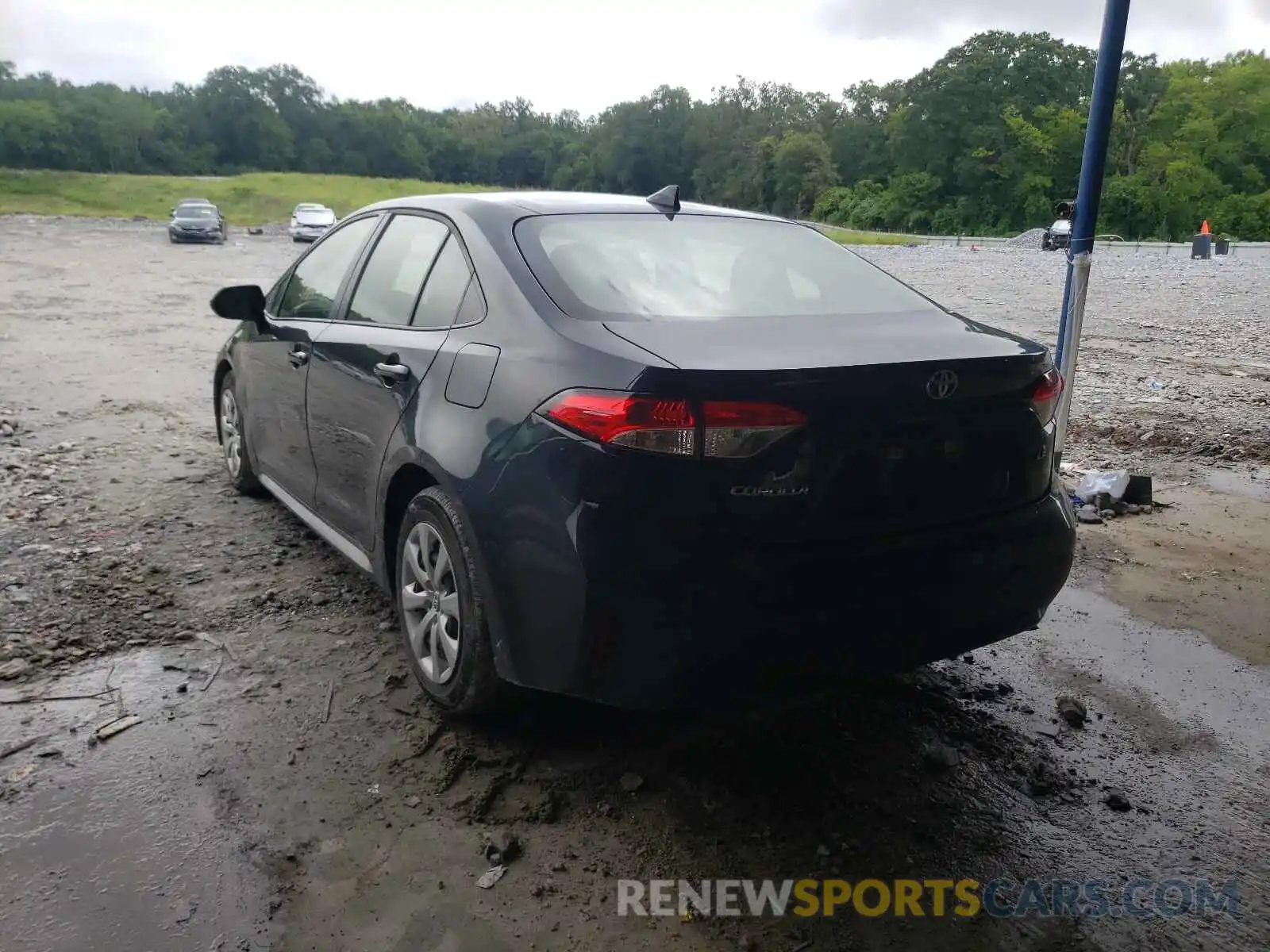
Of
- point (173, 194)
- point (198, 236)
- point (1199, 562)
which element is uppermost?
point (173, 194)

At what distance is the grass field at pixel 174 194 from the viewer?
65.0 m

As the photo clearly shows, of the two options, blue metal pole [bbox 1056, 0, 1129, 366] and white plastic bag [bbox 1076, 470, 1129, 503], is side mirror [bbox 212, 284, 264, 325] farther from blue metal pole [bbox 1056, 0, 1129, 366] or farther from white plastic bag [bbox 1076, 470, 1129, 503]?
white plastic bag [bbox 1076, 470, 1129, 503]

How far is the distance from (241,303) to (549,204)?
5.90ft

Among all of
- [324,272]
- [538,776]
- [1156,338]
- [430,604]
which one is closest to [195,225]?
[1156,338]

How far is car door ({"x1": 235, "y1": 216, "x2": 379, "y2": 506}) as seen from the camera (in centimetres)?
406

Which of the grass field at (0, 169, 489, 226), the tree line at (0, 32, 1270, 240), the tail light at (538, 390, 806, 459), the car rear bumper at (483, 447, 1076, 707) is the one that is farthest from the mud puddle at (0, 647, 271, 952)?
the grass field at (0, 169, 489, 226)

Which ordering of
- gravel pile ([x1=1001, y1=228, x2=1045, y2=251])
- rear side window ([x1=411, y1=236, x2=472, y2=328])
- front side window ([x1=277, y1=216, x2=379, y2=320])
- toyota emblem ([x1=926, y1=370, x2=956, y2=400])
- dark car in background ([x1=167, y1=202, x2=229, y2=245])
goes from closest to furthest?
toyota emblem ([x1=926, y1=370, x2=956, y2=400]) < rear side window ([x1=411, y1=236, x2=472, y2=328]) < front side window ([x1=277, y1=216, x2=379, y2=320]) < dark car in background ([x1=167, y1=202, x2=229, y2=245]) < gravel pile ([x1=1001, y1=228, x2=1045, y2=251])

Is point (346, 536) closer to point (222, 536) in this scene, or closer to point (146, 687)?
point (146, 687)

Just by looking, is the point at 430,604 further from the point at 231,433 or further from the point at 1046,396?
the point at 231,433

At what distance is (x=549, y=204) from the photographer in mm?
3461

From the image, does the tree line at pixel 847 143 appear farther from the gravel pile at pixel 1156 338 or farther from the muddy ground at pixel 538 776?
the muddy ground at pixel 538 776

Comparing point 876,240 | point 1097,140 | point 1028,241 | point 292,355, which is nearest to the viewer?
point 292,355

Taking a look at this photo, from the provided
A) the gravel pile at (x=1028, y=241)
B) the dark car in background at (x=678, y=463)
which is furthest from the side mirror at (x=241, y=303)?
the gravel pile at (x=1028, y=241)

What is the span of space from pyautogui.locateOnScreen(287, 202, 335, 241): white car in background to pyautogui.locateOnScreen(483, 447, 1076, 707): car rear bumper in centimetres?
3653
